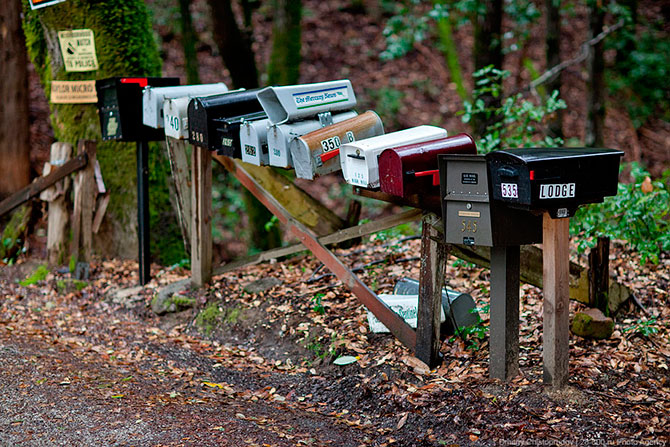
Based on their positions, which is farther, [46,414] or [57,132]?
[57,132]

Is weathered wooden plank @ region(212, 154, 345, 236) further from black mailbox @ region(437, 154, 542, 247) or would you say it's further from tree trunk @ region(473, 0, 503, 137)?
tree trunk @ region(473, 0, 503, 137)

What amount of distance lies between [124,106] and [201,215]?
1297mm

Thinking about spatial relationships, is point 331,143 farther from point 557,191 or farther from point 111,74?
point 111,74

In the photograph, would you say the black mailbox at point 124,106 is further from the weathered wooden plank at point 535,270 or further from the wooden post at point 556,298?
the wooden post at point 556,298

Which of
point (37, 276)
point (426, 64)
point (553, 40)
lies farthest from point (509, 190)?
point (426, 64)

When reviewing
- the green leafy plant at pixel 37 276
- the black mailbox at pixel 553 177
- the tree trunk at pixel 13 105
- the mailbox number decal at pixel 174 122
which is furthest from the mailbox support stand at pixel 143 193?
the black mailbox at pixel 553 177

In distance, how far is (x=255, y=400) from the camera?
4.80m

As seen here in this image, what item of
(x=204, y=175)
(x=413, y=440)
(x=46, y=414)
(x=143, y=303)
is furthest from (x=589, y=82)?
(x=46, y=414)

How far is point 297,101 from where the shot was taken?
15.8 ft

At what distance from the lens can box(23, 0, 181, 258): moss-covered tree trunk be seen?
7742 millimetres

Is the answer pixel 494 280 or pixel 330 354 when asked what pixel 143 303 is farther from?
pixel 494 280

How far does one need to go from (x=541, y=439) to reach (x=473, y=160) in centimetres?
160

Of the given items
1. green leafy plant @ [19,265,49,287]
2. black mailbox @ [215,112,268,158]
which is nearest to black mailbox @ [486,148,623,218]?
black mailbox @ [215,112,268,158]

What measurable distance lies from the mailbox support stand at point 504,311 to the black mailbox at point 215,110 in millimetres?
2441
